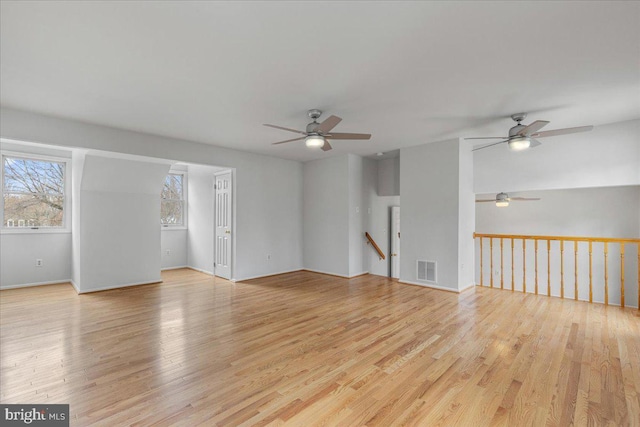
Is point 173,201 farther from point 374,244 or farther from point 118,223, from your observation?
point 374,244

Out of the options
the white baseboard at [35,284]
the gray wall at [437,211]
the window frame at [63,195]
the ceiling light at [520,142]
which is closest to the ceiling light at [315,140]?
the ceiling light at [520,142]

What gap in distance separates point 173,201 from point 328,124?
5752 millimetres

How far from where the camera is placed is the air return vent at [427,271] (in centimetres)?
546

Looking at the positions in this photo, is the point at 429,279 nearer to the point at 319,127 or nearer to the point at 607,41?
the point at 319,127

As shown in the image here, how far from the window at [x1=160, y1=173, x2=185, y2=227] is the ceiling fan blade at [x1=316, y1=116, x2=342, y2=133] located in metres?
5.42

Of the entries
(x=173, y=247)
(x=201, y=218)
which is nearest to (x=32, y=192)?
(x=173, y=247)

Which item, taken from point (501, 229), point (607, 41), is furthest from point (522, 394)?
point (501, 229)

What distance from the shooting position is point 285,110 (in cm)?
381

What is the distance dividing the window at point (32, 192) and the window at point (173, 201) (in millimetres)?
1939

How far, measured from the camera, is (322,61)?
2633mm

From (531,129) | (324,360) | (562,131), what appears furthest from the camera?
(531,129)

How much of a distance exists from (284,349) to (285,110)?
284 cm

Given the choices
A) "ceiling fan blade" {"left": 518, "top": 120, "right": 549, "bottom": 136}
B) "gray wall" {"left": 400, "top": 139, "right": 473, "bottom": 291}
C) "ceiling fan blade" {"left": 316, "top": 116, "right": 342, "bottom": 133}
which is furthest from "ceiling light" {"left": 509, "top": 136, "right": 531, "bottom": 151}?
"ceiling fan blade" {"left": 316, "top": 116, "right": 342, "bottom": 133}

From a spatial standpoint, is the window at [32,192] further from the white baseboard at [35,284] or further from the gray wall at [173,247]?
the gray wall at [173,247]
